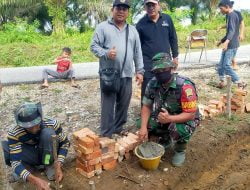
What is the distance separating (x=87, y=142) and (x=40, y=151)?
512 millimetres

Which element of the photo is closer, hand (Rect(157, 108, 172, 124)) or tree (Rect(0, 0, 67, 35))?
hand (Rect(157, 108, 172, 124))

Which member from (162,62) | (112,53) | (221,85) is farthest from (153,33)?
(221,85)

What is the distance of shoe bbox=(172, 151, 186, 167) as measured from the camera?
4.17 metres

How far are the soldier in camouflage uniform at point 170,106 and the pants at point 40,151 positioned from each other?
107cm

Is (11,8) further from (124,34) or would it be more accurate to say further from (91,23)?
(124,34)

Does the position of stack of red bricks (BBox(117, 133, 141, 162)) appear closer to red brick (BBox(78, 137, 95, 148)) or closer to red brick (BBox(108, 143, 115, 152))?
red brick (BBox(108, 143, 115, 152))

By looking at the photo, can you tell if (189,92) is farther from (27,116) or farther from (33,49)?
(33,49)

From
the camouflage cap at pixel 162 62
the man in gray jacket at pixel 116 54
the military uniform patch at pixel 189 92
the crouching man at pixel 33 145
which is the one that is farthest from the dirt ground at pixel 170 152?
the camouflage cap at pixel 162 62

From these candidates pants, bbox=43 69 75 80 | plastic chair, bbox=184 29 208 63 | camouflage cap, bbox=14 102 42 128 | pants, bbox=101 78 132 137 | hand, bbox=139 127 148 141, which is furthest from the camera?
plastic chair, bbox=184 29 208 63

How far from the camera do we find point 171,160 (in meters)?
4.27

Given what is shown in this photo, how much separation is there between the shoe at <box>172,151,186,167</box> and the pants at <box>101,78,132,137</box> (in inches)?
35.8

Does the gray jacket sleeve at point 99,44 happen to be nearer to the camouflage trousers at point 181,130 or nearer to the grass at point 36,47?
the camouflage trousers at point 181,130

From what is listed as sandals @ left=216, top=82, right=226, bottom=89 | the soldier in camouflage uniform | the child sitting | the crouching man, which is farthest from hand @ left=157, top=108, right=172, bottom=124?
the child sitting

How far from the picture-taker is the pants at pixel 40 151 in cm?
359
